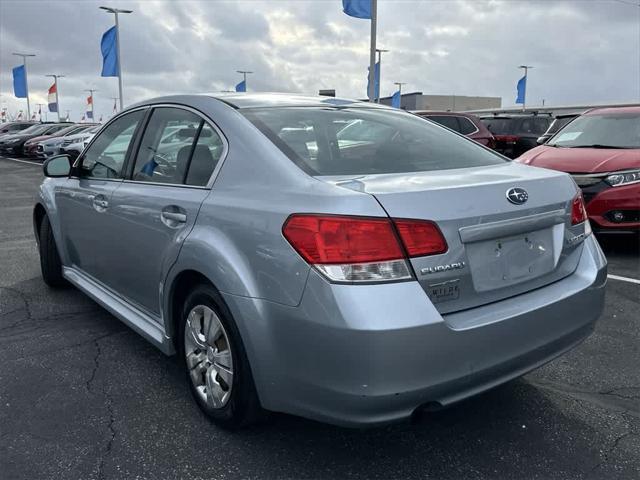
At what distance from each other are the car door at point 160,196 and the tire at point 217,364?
29 cm

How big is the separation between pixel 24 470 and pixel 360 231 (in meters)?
1.73

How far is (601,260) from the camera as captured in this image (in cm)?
283

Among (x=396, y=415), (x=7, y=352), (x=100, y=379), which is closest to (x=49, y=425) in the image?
(x=100, y=379)

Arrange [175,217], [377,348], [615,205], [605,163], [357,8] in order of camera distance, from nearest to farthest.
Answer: [377,348]
[175,217]
[615,205]
[605,163]
[357,8]

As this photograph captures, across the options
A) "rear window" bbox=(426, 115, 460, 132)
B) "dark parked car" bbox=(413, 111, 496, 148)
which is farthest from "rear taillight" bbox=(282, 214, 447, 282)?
"rear window" bbox=(426, 115, 460, 132)

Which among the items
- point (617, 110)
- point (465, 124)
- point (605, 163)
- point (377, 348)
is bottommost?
point (377, 348)

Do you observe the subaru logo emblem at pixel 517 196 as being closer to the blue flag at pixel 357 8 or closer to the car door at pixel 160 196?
the car door at pixel 160 196

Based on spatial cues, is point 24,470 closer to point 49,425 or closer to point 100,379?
point 49,425

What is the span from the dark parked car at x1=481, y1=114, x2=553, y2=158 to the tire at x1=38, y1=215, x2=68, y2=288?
12352 millimetres

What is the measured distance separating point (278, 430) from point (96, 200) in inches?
76.7

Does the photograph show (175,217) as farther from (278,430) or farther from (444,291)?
(444,291)

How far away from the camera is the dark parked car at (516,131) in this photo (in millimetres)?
14929

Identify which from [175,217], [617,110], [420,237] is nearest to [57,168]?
[175,217]

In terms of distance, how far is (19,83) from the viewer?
130 feet
